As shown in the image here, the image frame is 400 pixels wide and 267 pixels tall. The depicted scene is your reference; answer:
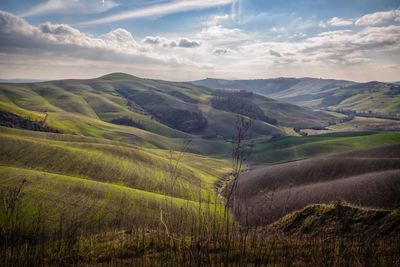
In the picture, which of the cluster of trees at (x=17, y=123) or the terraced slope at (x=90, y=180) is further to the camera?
the cluster of trees at (x=17, y=123)

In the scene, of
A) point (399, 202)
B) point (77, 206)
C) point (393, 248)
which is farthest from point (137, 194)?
point (393, 248)

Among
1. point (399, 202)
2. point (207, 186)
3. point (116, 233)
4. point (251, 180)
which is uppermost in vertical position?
point (116, 233)

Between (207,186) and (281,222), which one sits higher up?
(281,222)

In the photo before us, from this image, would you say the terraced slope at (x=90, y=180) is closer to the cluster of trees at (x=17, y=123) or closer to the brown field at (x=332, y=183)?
the brown field at (x=332, y=183)

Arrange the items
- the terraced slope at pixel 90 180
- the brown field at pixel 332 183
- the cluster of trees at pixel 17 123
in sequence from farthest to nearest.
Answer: the cluster of trees at pixel 17 123 < the terraced slope at pixel 90 180 < the brown field at pixel 332 183

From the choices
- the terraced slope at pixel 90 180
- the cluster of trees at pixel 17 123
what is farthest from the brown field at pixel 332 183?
the cluster of trees at pixel 17 123

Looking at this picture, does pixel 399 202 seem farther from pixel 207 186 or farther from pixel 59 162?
pixel 59 162

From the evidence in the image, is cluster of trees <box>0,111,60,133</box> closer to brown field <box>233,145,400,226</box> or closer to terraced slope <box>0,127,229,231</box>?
terraced slope <box>0,127,229,231</box>

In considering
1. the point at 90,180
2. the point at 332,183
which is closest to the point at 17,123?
the point at 90,180
